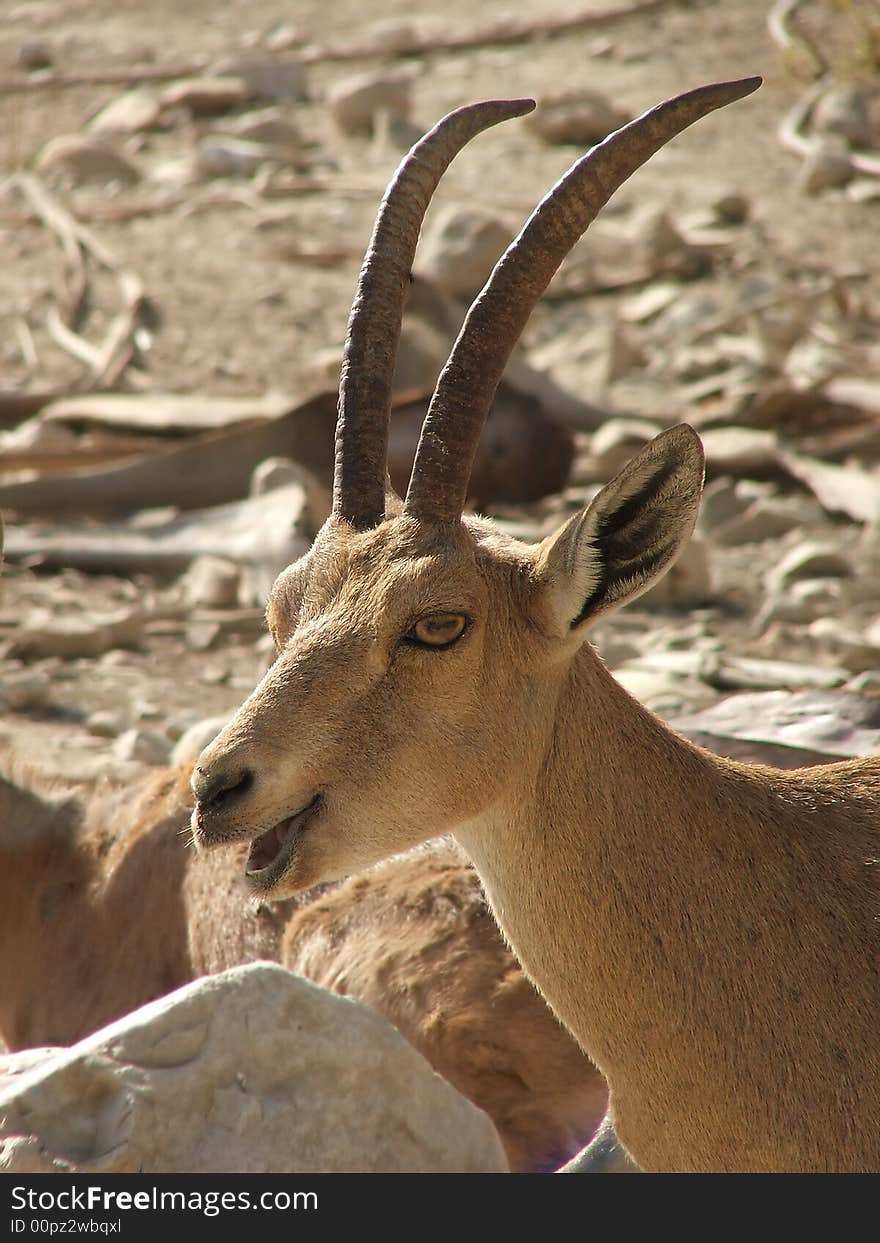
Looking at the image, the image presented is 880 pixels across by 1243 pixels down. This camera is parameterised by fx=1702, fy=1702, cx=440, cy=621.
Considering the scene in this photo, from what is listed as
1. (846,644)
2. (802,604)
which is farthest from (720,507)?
(846,644)

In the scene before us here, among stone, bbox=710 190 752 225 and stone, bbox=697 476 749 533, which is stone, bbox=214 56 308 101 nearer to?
stone, bbox=710 190 752 225

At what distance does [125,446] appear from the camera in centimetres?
1052

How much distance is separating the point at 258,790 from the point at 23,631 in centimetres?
522

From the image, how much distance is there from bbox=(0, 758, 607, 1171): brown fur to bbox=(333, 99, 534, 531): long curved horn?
1321mm

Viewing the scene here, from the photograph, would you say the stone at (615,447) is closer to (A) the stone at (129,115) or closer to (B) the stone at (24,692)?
(B) the stone at (24,692)

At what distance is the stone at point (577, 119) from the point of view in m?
16.0

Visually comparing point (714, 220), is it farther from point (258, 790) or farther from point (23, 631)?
point (258, 790)

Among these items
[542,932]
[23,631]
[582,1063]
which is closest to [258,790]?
[542,932]

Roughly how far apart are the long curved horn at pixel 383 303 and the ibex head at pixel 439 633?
20 cm

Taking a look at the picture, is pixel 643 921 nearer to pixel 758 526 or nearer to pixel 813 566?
pixel 813 566

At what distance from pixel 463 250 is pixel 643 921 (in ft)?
32.0

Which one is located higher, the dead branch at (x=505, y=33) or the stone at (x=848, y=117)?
the stone at (x=848, y=117)

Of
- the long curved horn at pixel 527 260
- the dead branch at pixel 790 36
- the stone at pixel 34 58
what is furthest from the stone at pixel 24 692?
the stone at pixel 34 58

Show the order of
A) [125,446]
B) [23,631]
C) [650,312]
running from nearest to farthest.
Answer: [23,631] → [125,446] → [650,312]
